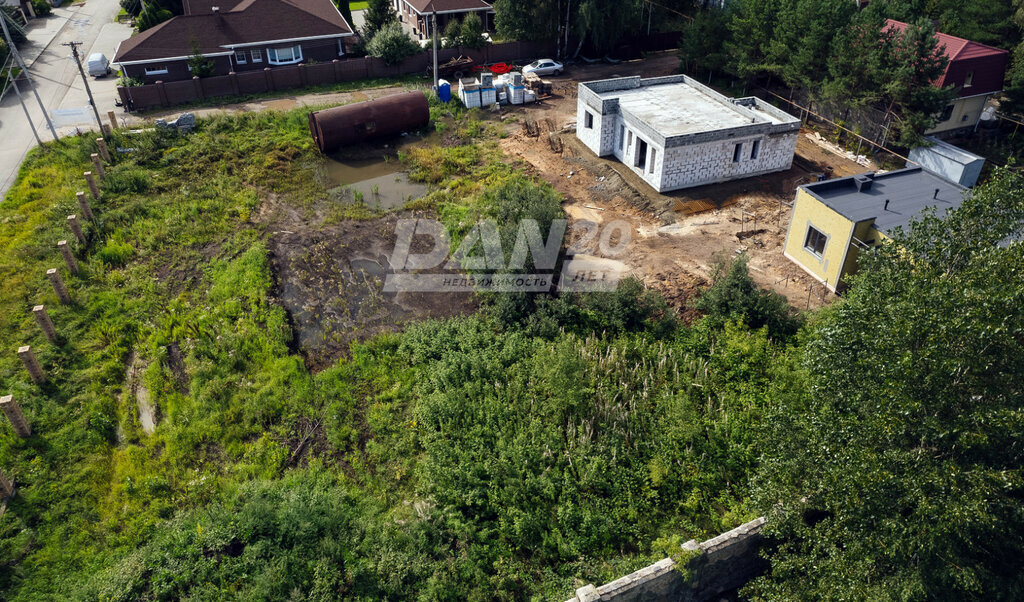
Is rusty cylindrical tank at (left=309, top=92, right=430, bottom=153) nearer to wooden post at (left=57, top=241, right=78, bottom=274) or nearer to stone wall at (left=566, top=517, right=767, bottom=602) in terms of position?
Result: wooden post at (left=57, top=241, right=78, bottom=274)

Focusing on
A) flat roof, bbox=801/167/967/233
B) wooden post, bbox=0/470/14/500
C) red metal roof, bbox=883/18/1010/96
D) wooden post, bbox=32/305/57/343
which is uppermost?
red metal roof, bbox=883/18/1010/96

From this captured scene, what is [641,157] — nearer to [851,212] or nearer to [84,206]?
[851,212]

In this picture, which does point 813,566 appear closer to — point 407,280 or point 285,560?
point 285,560

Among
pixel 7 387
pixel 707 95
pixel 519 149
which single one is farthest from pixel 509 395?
pixel 707 95

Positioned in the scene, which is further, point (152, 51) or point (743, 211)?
point (152, 51)

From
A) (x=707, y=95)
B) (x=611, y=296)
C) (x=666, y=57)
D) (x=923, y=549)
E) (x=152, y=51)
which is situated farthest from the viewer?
(x=666, y=57)

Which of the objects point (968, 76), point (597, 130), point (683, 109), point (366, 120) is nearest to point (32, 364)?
point (366, 120)

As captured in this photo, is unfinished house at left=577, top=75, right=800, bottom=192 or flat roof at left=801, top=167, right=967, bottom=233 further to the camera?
unfinished house at left=577, top=75, right=800, bottom=192

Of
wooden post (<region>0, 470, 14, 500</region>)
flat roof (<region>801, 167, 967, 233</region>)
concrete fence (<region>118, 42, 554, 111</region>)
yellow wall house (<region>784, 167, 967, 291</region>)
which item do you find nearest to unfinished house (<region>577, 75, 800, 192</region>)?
yellow wall house (<region>784, 167, 967, 291</region>)

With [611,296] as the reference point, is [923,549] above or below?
above
